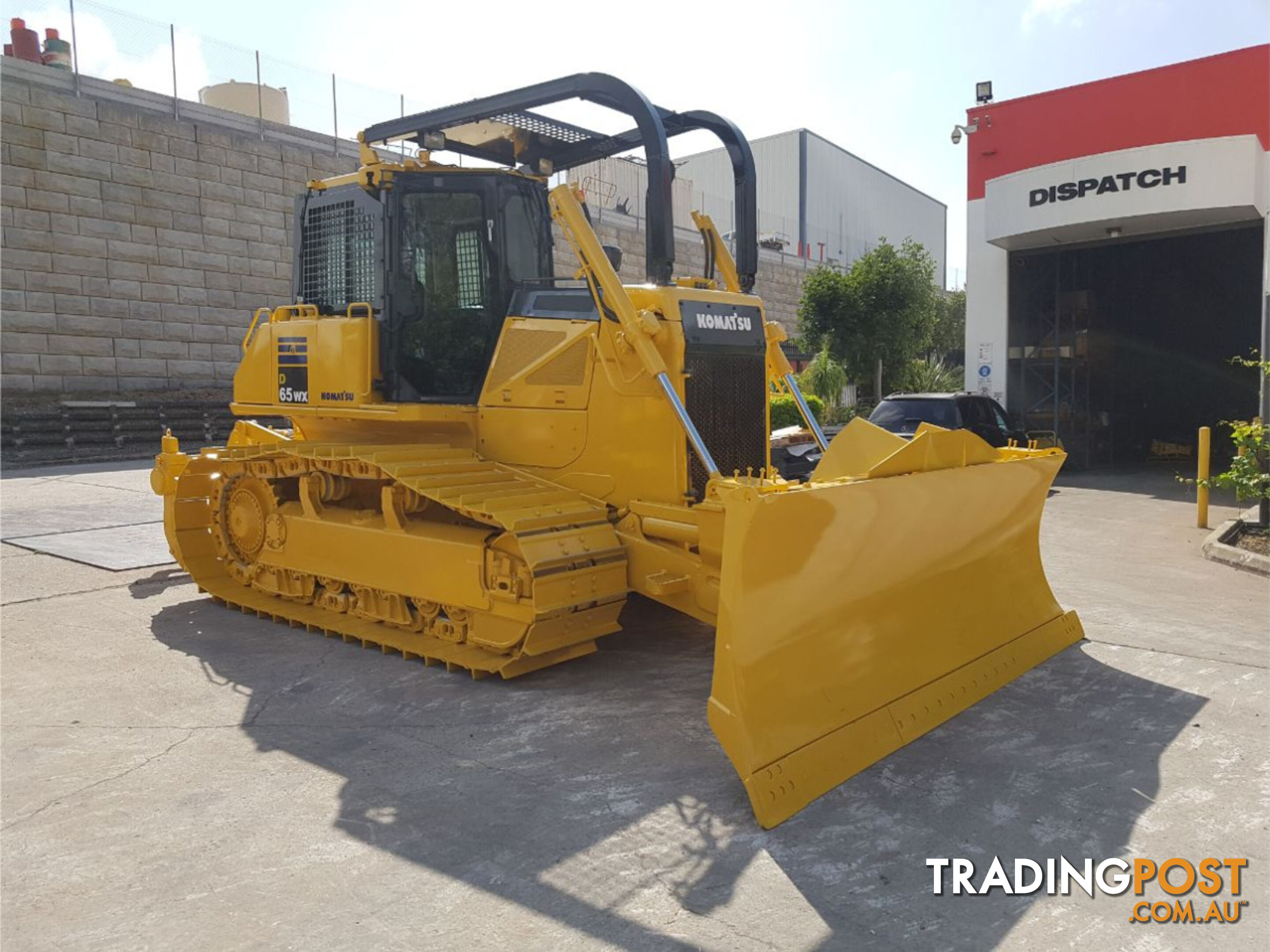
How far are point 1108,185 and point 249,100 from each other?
16.4 meters

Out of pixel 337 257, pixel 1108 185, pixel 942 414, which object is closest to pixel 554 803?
pixel 337 257

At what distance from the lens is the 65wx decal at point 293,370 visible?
6.67 metres

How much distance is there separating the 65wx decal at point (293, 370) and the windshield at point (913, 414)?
821 cm

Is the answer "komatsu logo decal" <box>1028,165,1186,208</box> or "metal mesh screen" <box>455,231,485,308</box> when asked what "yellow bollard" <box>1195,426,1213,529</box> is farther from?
"metal mesh screen" <box>455,231,485,308</box>

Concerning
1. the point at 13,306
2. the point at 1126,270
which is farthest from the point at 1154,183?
the point at 13,306

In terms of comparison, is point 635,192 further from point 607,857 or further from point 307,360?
point 607,857

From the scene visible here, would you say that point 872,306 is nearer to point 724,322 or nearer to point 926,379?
point 926,379

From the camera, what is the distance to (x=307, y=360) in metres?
6.65

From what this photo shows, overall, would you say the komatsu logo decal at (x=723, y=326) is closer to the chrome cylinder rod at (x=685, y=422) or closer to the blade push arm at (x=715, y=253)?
the chrome cylinder rod at (x=685, y=422)

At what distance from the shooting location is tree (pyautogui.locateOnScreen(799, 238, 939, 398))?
73.0ft

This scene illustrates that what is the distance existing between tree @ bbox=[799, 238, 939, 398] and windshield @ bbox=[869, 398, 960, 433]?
9448 mm

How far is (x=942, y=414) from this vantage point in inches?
512

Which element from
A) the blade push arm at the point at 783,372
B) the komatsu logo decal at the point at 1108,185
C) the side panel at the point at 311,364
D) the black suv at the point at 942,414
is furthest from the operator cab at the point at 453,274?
the komatsu logo decal at the point at 1108,185

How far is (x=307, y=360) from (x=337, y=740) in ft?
10.5
